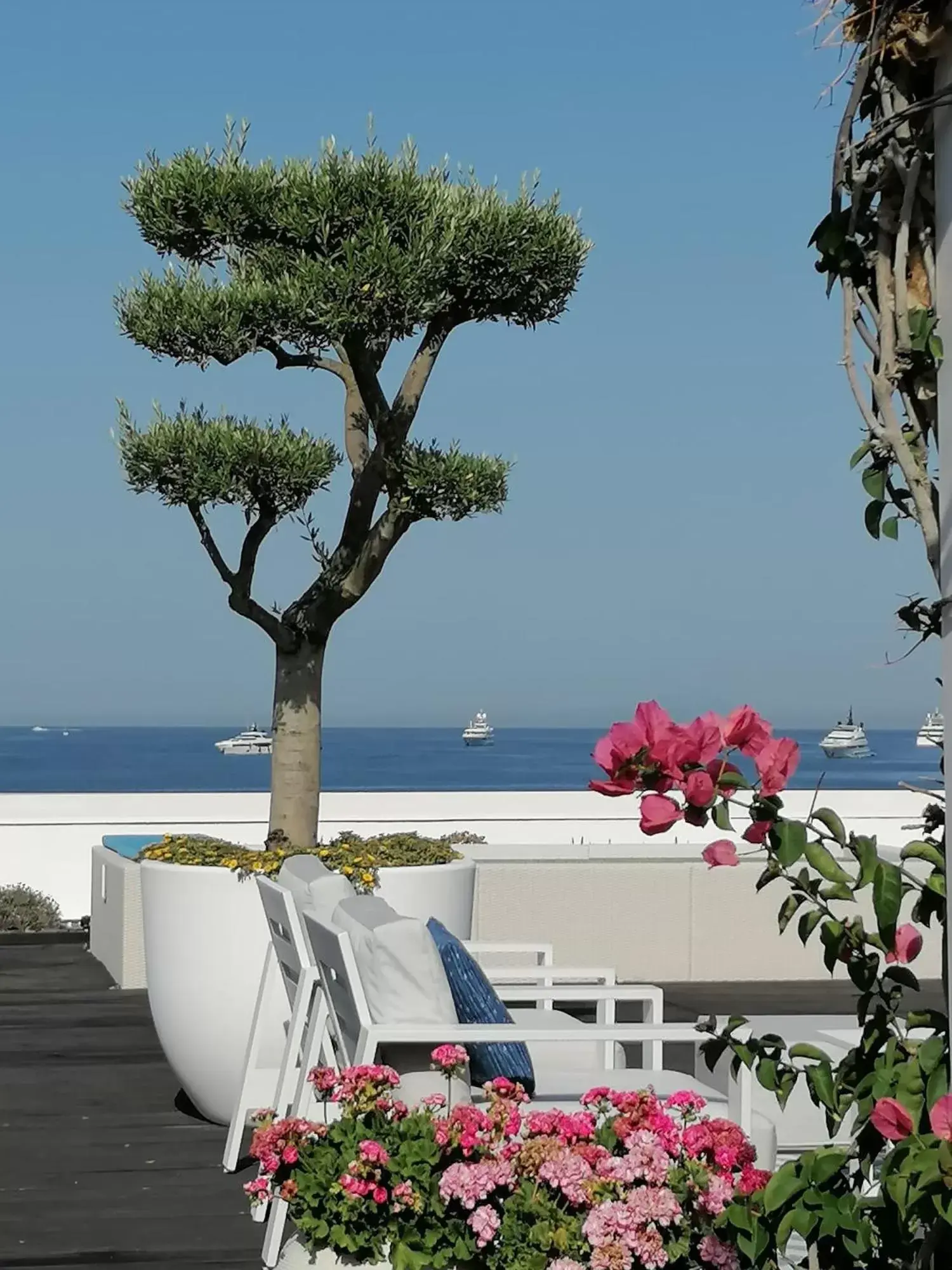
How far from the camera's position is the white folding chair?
13.8 ft

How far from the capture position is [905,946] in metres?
1.90

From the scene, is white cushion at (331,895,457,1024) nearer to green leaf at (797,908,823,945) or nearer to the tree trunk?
green leaf at (797,908,823,945)

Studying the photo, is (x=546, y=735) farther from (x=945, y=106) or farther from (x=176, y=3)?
(x=945, y=106)

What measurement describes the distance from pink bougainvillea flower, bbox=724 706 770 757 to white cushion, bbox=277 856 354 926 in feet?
6.57

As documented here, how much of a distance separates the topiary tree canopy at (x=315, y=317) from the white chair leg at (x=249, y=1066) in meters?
1.37

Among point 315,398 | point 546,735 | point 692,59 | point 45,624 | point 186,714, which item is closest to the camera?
point 315,398

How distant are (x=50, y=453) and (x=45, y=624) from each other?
26.0m

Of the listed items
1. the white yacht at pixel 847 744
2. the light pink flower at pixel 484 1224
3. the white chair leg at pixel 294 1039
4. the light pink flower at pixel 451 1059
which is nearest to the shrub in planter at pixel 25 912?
the white chair leg at pixel 294 1039

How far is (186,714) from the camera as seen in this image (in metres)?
170

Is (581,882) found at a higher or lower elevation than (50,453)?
lower

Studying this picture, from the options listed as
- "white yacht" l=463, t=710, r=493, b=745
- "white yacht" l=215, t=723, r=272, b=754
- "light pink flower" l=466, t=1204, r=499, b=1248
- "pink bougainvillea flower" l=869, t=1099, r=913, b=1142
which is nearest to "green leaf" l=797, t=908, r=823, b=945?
"pink bougainvillea flower" l=869, t=1099, r=913, b=1142

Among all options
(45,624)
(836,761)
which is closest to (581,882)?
(45,624)

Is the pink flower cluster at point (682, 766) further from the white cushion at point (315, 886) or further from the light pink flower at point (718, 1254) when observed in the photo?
the white cushion at point (315, 886)

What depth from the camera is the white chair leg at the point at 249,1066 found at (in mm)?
4938
